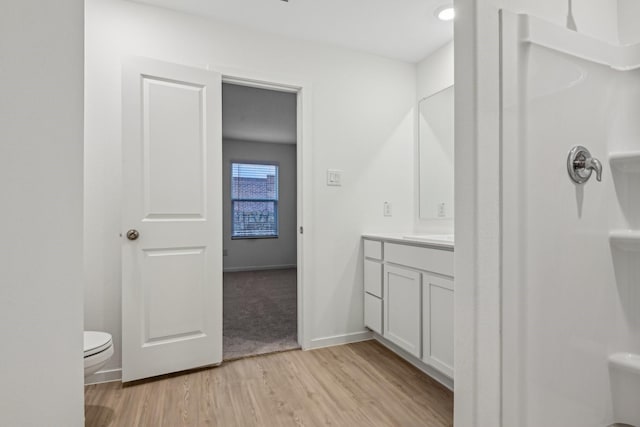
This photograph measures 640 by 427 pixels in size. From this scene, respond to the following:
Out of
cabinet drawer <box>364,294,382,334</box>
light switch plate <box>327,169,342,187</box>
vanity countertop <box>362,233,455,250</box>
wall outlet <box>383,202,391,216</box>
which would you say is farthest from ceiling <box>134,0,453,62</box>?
cabinet drawer <box>364,294,382,334</box>

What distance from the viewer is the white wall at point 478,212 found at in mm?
1058

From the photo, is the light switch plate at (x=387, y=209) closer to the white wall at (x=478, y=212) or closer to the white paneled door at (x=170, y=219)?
the white paneled door at (x=170, y=219)

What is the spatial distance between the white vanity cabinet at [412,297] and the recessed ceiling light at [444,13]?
1.53 metres

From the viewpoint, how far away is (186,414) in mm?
1627

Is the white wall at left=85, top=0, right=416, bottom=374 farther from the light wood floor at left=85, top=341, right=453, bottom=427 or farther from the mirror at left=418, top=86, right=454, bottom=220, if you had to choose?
the light wood floor at left=85, top=341, right=453, bottom=427

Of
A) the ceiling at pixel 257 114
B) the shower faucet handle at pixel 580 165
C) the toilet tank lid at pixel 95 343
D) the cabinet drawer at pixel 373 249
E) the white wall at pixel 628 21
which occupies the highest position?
the ceiling at pixel 257 114

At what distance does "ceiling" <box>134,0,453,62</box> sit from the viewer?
6.69 feet

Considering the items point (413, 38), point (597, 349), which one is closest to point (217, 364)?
point (597, 349)

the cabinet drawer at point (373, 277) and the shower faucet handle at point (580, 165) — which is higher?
the shower faucet handle at point (580, 165)

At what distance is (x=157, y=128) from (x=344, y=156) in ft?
4.46

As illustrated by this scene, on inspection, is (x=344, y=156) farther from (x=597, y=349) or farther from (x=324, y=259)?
(x=597, y=349)

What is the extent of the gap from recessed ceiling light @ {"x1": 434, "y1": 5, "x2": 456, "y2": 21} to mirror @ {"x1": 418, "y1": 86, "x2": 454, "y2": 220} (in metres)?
0.49

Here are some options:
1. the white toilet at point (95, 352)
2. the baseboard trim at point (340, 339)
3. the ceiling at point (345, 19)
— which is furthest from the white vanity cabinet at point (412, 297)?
the white toilet at point (95, 352)

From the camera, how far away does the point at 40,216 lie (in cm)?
65
